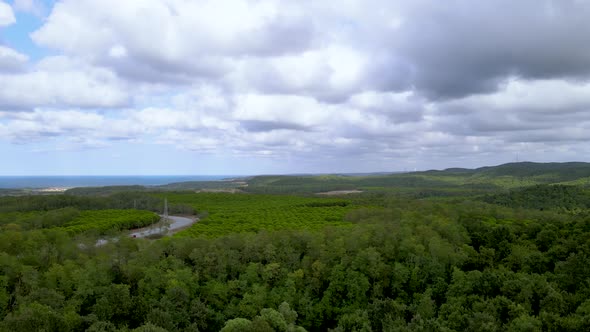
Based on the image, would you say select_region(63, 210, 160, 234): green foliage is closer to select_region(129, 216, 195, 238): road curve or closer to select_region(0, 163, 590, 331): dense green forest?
select_region(129, 216, 195, 238): road curve

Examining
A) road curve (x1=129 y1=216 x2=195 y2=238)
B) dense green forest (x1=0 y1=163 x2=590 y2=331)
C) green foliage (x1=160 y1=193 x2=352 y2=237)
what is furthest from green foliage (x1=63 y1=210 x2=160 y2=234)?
green foliage (x1=160 y1=193 x2=352 y2=237)

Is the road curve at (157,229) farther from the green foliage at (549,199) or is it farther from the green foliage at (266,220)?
the green foliage at (549,199)

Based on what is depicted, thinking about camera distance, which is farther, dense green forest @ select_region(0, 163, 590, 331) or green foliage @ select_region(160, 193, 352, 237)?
green foliage @ select_region(160, 193, 352, 237)

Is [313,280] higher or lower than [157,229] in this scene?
lower

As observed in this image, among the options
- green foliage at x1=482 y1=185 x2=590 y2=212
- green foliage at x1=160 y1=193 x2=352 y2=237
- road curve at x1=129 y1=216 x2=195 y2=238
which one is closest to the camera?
green foliage at x1=160 y1=193 x2=352 y2=237

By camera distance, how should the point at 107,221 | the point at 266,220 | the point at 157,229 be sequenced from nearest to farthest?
the point at 107,221 → the point at 157,229 → the point at 266,220

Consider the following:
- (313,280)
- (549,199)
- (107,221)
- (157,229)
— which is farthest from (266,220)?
(549,199)

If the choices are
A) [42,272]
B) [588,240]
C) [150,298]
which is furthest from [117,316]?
[588,240]

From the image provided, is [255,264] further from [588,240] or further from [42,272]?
[588,240]

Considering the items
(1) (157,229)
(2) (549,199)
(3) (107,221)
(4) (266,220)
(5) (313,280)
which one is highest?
(3) (107,221)

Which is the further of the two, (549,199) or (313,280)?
(549,199)

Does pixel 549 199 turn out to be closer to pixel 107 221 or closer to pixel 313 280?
pixel 313 280

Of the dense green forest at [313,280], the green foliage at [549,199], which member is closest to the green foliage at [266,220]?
the dense green forest at [313,280]
